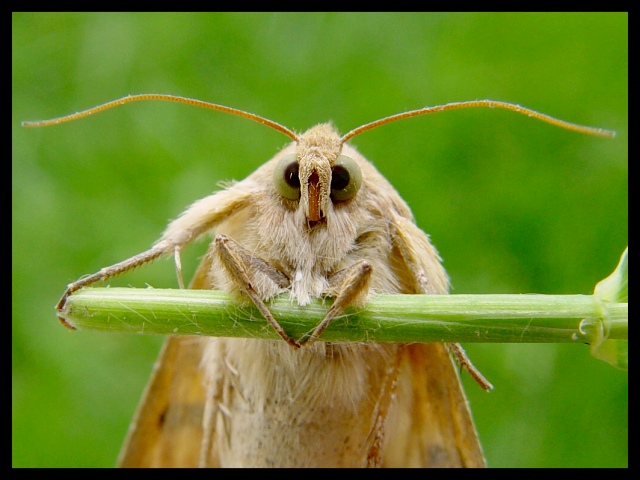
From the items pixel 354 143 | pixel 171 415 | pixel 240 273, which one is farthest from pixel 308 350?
pixel 354 143

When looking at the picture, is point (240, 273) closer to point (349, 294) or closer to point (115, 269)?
point (349, 294)

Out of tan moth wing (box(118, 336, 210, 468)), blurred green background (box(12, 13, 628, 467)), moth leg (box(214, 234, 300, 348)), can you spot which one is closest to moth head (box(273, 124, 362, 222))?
moth leg (box(214, 234, 300, 348))

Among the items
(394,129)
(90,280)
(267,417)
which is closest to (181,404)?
(267,417)

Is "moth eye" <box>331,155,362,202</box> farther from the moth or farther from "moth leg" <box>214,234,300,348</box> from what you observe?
"moth leg" <box>214,234,300,348</box>

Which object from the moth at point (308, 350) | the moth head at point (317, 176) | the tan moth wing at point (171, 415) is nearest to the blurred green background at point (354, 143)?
the tan moth wing at point (171, 415)

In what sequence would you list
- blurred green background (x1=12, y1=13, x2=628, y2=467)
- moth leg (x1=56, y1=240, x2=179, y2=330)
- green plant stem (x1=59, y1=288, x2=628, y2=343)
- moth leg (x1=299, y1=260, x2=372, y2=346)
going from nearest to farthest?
green plant stem (x1=59, y1=288, x2=628, y2=343) → moth leg (x1=299, y1=260, x2=372, y2=346) → moth leg (x1=56, y1=240, x2=179, y2=330) → blurred green background (x1=12, y1=13, x2=628, y2=467)

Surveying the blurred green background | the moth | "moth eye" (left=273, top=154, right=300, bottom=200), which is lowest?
the moth
